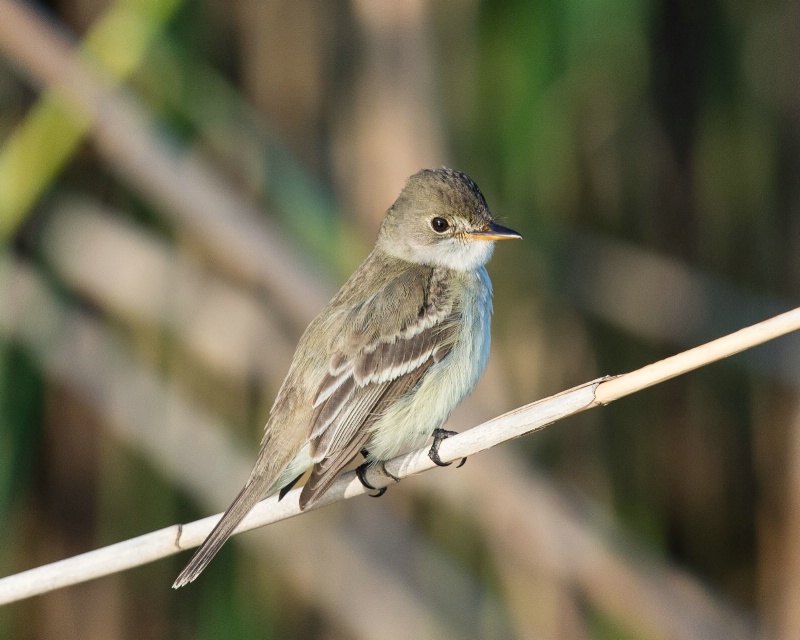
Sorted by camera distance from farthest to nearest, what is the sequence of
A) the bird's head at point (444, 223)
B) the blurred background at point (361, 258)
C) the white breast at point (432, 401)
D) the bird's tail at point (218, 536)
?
the blurred background at point (361, 258), the bird's head at point (444, 223), the white breast at point (432, 401), the bird's tail at point (218, 536)

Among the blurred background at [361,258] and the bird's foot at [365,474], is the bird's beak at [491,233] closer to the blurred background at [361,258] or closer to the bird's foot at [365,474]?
the blurred background at [361,258]

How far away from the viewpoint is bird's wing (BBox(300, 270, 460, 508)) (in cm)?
343

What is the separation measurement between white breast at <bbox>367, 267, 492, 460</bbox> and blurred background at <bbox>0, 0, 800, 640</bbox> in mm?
755

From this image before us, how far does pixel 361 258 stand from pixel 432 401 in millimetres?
1224

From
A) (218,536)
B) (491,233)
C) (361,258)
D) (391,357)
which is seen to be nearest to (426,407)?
(391,357)

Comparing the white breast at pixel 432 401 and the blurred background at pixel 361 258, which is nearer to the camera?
the white breast at pixel 432 401

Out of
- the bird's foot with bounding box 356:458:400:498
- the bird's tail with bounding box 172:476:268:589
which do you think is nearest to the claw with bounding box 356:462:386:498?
the bird's foot with bounding box 356:458:400:498

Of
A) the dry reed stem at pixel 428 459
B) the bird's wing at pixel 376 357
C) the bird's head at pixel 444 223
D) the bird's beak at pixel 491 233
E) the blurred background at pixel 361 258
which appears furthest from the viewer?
the blurred background at pixel 361 258

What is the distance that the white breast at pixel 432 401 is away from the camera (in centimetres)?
354

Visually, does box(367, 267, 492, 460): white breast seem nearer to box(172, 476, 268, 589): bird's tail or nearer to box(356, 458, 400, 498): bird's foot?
box(356, 458, 400, 498): bird's foot

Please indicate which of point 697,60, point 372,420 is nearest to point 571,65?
point 697,60

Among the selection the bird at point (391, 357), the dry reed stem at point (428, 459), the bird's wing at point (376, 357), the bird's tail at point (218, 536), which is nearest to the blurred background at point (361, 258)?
the bird at point (391, 357)

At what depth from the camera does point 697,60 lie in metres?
5.05

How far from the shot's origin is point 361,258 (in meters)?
4.64
